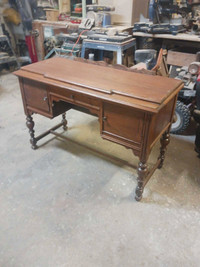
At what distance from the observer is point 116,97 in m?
1.31

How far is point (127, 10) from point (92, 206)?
294cm

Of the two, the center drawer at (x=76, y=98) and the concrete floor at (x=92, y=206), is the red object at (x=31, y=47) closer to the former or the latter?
the concrete floor at (x=92, y=206)

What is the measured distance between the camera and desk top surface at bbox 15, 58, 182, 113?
129 centimetres

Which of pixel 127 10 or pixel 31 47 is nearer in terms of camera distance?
pixel 127 10

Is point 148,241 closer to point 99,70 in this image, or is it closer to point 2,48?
point 99,70

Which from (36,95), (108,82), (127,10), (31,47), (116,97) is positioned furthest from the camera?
(31,47)

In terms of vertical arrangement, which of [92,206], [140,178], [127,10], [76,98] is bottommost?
[92,206]

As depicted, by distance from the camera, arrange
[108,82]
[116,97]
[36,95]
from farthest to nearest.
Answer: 1. [36,95]
2. [108,82]
3. [116,97]

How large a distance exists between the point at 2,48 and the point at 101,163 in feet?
11.5

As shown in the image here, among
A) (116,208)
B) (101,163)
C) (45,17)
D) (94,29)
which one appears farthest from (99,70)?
(45,17)

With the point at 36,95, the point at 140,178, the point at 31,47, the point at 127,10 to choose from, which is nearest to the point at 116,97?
the point at 140,178

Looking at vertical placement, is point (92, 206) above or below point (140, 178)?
below

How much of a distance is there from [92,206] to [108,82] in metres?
0.90

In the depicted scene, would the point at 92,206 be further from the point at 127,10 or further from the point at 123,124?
the point at 127,10
